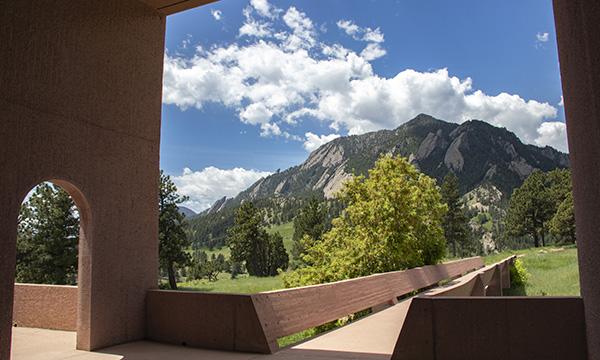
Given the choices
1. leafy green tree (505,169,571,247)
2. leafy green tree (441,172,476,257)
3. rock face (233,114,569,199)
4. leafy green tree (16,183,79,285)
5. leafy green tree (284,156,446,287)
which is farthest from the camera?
rock face (233,114,569,199)

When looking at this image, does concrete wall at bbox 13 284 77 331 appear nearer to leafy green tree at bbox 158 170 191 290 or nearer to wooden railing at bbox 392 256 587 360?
wooden railing at bbox 392 256 587 360

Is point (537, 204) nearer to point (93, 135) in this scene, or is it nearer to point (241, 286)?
point (241, 286)

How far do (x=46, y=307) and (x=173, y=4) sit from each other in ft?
19.4

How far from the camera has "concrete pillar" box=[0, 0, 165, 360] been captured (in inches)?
226

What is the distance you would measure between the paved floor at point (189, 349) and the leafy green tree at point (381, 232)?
9.78m

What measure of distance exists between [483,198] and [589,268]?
414 feet

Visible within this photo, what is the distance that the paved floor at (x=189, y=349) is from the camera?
6.08 meters

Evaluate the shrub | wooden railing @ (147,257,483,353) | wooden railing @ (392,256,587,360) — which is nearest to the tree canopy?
the shrub

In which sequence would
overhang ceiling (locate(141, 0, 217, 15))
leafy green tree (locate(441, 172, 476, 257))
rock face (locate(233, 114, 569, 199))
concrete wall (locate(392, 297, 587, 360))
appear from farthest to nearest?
1. rock face (locate(233, 114, 569, 199))
2. leafy green tree (locate(441, 172, 476, 257))
3. overhang ceiling (locate(141, 0, 217, 15))
4. concrete wall (locate(392, 297, 587, 360))

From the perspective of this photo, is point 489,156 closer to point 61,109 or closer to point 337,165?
point 337,165

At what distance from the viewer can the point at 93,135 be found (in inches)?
273

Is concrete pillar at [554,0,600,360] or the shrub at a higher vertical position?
concrete pillar at [554,0,600,360]

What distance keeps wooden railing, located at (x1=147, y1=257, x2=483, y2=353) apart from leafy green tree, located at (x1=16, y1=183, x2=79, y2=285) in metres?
22.7

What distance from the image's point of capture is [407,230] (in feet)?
60.2
